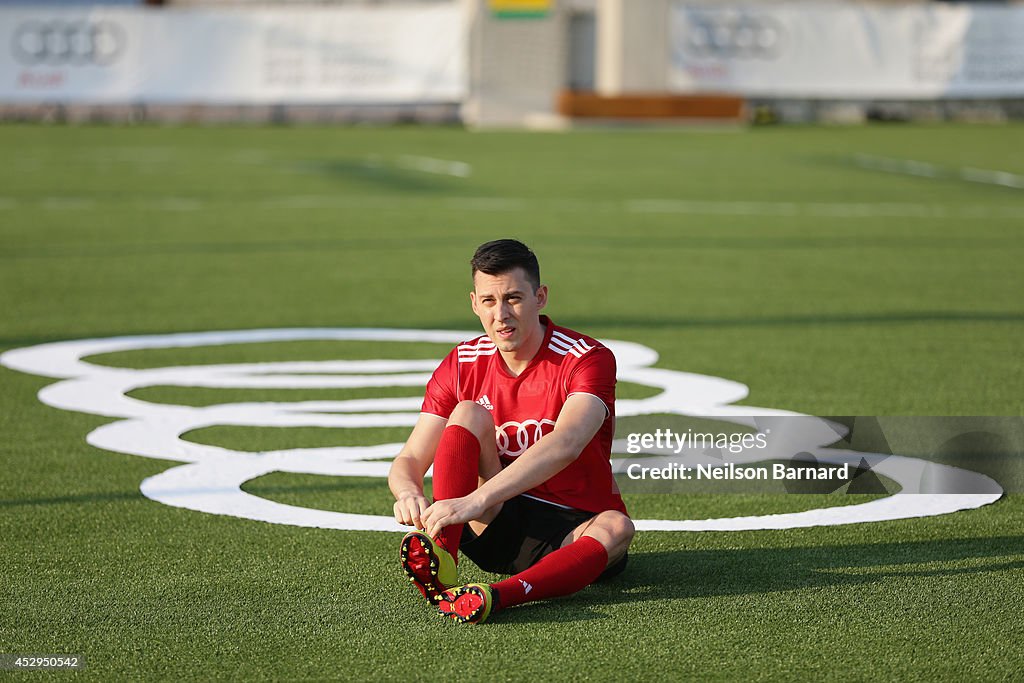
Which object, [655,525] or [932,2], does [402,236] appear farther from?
[932,2]

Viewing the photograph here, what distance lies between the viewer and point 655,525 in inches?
203

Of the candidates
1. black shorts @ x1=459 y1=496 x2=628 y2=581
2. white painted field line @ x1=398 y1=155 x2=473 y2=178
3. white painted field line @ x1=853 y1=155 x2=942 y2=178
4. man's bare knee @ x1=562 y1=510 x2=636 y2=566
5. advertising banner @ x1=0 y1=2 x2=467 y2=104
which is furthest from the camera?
advertising banner @ x1=0 y1=2 x2=467 y2=104

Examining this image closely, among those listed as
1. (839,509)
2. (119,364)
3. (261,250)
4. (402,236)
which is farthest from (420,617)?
(402,236)

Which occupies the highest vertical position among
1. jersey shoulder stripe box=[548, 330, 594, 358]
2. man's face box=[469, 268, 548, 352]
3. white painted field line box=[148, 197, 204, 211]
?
man's face box=[469, 268, 548, 352]

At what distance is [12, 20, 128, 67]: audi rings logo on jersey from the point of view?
123 feet

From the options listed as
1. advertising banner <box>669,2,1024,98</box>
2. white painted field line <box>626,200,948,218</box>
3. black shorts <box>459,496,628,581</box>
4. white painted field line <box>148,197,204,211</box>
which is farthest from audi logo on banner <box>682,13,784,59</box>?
black shorts <box>459,496,628,581</box>

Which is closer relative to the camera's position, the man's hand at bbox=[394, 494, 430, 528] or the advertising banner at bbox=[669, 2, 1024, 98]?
the man's hand at bbox=[394, 494, 430, 528]

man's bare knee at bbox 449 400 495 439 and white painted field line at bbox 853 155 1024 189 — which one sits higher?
man's bare knee at bbox 449 400 495 439

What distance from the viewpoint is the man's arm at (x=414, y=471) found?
4.23m

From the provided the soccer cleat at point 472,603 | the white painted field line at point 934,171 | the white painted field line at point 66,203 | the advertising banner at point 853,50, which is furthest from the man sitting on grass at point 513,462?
the advertising banner at point 853,50

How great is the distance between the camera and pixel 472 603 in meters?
4.04

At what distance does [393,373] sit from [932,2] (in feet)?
136

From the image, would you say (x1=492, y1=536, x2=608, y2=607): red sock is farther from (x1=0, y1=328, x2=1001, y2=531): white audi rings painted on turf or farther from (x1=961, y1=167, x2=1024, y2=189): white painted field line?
(x1=961, y1=167, x2=1024, y2=189): white painted field line

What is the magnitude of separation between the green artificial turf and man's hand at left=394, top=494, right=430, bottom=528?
0.25m
